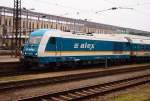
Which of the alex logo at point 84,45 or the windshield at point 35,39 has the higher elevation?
the windshield at point 35,39

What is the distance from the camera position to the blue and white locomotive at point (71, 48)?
72.6 ft

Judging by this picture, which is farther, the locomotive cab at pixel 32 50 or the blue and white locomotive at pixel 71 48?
the blue and white locomotive at pixel 71 48

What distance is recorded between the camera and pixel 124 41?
3366 centimetres

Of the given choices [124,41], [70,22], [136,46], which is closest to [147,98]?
[124,41]

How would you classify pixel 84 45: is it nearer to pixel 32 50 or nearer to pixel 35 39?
pixel 35 39

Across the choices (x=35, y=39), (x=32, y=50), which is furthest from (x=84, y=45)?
(x=32, y=50)

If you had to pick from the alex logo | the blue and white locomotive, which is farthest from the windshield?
the alex logo

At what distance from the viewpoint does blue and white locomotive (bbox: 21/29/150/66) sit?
22117 millimetres

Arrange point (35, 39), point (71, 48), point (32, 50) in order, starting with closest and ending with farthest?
point (32, 50)
point (35, 39)
point (71, 48)

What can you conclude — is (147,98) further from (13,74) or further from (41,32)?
(41,32)

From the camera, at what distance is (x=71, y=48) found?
24734 millimetres

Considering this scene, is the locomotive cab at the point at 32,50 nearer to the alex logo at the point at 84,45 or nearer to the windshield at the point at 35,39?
the windshield at the point at 35,39

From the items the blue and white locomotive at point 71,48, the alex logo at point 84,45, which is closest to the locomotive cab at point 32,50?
the blue and white locomotive at point 71,48

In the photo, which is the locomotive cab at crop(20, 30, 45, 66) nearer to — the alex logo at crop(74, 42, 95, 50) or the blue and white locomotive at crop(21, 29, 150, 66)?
the blue and white locomotive at crop(21, 29, 150, 66)
